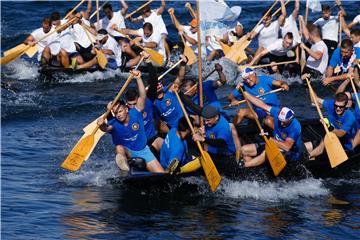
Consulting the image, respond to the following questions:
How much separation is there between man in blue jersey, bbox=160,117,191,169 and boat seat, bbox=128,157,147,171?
43 cm

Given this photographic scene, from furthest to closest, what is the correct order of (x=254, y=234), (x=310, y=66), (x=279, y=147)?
1. (x=310, y=66)
2. (x=279, y=147)
3. (x=254, y=234)

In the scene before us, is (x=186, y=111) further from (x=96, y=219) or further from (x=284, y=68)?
(x=284, y=68)

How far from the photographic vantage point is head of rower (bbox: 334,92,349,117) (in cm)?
1653

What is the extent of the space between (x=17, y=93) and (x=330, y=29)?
8.48 metres

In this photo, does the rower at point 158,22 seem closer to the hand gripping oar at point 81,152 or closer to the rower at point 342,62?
the rower at point 342,62

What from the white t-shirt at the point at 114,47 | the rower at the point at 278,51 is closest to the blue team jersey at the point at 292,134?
the rower at the point at 278,51

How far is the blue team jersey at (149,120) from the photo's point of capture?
16.4 metres

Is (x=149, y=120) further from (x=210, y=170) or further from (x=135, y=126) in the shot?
(x=210, y=170)

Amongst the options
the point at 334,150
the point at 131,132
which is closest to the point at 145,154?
the point at 131,132

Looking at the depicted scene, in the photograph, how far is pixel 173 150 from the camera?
1534 centimetres

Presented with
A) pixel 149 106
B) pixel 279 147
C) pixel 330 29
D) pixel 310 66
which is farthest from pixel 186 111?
pixel 330 29

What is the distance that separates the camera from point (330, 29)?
2467 cm

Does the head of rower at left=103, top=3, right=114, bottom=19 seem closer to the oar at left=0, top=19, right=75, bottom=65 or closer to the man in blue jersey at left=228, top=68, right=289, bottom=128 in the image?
the oar at left=0, top=19, right=75, bottom=65

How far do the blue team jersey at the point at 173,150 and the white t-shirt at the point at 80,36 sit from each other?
1005cm
